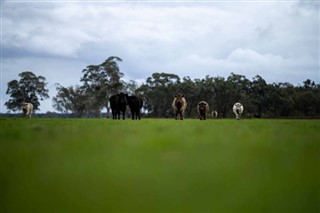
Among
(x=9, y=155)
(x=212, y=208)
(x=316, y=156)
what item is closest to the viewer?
(x=212, y=208)

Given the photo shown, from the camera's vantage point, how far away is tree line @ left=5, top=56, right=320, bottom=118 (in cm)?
7294

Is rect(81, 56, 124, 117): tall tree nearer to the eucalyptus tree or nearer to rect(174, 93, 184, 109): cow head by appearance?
the eucalyptus tree

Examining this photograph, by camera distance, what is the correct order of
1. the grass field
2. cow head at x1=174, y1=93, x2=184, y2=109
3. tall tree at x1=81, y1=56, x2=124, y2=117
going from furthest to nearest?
tall tree at x1=81, y1=56, x2=124, y2=117
cow head at x1=174, y1=93, x2=184, y2=109
the grass field

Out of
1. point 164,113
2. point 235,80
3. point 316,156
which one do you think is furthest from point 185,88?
point 316,156

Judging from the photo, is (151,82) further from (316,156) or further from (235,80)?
(316,156)

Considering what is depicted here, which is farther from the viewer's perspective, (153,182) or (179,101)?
(179,101)

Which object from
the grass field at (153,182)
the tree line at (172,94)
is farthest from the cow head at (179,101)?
the tree line at (172,94)

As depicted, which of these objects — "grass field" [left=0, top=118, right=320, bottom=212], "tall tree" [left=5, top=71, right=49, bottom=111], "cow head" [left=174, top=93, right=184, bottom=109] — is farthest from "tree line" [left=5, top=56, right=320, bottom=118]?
"grass field" [left=0, top=118, right=320, bottom=212]

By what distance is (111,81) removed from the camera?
240ft

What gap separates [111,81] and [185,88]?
15196 millimetres

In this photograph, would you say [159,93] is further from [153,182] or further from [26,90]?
[153,182]

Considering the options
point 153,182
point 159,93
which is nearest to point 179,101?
point 153,182

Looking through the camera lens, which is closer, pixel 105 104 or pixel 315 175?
pixel 315 175

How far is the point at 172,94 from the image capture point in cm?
8012
